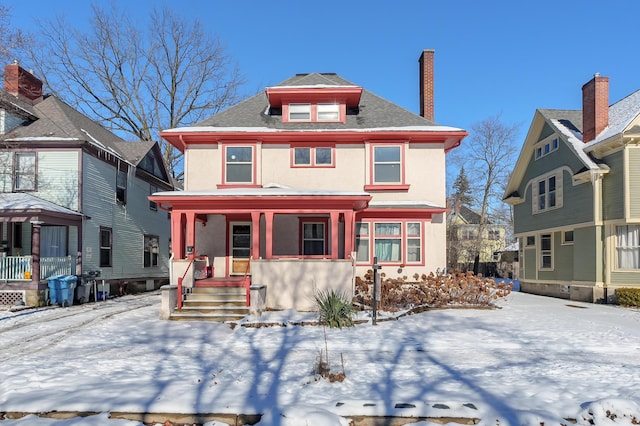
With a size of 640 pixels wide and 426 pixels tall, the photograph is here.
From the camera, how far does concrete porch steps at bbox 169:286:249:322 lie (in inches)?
435

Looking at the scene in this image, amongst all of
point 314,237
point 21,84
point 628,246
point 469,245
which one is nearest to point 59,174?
point 21,84

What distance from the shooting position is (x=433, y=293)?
41.3 feet

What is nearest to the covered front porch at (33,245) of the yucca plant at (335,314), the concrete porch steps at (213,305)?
the concrete porch steps at (213,305)

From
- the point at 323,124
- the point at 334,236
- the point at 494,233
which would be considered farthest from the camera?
the point at 494,233

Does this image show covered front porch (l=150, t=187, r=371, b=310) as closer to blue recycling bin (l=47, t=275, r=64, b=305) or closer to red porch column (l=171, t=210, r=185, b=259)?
red porch column (l=171, t=210, r=185, b=259)

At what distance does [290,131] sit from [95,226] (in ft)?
29.6

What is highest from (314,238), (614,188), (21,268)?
(614,188)

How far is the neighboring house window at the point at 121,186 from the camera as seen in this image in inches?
755

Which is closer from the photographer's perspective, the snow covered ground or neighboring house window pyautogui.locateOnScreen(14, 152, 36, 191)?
the snow covered ground

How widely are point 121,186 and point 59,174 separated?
338cm

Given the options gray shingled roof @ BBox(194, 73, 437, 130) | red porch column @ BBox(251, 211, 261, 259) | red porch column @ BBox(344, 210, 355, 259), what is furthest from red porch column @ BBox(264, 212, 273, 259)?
gray shingled roof @ BBox(194, 73, 437, 130)

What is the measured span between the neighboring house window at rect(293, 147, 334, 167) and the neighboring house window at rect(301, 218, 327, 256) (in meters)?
2.07

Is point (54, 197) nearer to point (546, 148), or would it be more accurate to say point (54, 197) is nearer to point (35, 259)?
point (35, 259)

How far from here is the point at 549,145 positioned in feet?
65.0
